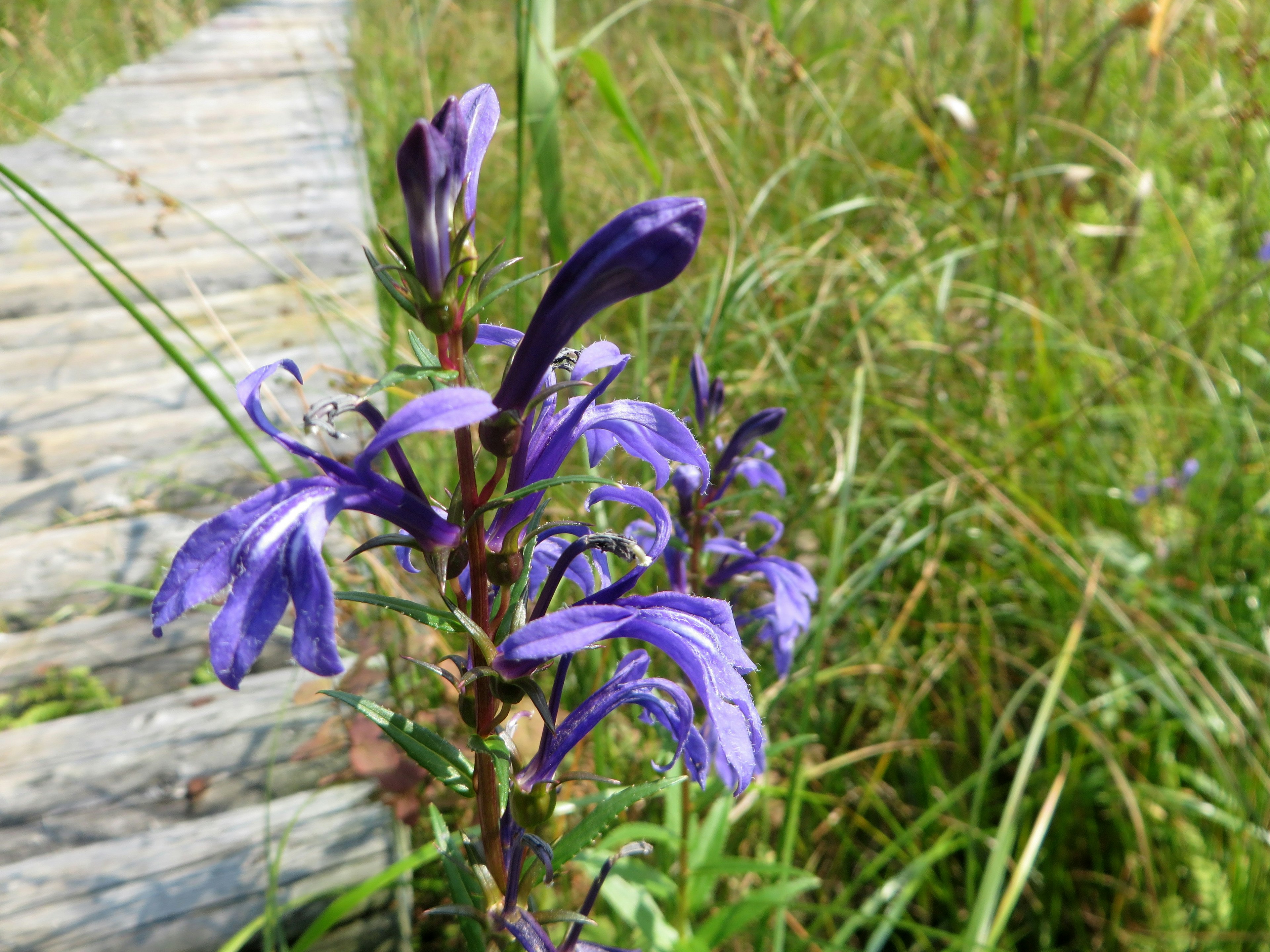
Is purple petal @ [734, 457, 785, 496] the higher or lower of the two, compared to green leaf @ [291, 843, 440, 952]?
higher

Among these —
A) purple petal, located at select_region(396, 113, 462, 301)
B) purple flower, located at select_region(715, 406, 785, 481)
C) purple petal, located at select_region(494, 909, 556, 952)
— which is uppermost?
purple petal, located at select_region(396, 113, 462, 301)

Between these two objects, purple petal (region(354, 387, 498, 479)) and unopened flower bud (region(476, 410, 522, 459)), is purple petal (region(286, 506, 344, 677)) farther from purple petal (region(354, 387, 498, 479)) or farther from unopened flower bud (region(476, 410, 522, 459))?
unopened flower bud (region(476, 410, 522, 459))

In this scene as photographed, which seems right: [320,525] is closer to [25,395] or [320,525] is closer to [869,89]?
[25,395]

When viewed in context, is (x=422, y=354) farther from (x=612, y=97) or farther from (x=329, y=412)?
(x=612, y=97)

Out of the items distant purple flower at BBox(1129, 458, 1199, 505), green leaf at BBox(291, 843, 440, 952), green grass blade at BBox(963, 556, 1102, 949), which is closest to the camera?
green leaf at BBox(291, 843, 440, 952)

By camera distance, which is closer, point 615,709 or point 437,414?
point 437,414

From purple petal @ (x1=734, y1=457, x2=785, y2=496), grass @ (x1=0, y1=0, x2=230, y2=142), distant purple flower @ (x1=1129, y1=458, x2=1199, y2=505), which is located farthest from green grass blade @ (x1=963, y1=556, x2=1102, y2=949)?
grass @ (x1=0, y1=0, x2=230, y2=142)

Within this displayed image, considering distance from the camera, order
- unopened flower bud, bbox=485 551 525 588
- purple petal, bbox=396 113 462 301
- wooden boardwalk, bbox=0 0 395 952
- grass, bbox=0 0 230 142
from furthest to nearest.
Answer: grass, bbox=0 0 230 142 < wooden boardwalk, bbox=0 0 395 952 < unopened flower bud, bbox=485 551 525 588 < purple petal, bbox=396 113 462 301

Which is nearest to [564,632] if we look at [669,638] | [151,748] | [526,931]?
[669,638]

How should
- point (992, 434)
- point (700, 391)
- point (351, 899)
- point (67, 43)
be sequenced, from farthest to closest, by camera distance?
1. point (67, 43)
2. point (992, 434)
3. point (700, 391)
4. point (351, 899)
